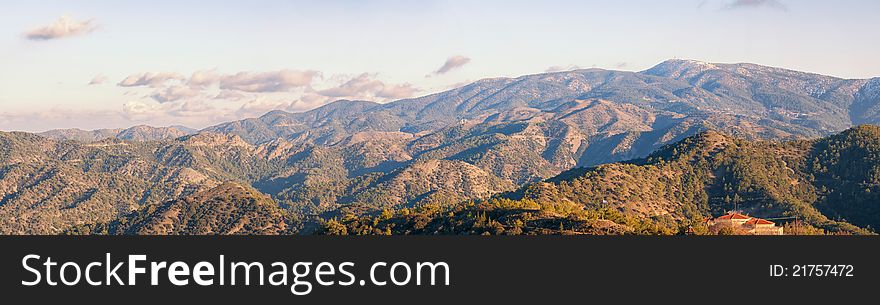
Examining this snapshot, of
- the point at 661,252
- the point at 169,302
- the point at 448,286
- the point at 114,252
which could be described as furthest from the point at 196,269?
the point at 661,252

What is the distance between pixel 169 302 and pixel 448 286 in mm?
20210

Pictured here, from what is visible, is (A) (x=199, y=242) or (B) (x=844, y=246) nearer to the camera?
(A) (x=199, y=242)

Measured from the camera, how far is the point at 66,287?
60.4 meters

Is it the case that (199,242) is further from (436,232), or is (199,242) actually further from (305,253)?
(436,232)

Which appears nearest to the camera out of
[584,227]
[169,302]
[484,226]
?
[169,302]

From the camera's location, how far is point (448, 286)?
63188 millimetres

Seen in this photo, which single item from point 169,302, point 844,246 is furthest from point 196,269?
point 844,246

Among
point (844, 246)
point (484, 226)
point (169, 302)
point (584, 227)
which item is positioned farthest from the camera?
point (484, 226)

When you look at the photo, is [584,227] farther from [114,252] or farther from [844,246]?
[114,252]

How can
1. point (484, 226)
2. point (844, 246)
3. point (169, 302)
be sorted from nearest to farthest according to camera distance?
point (169, 302) → point (844, 246) → point (484, 226)

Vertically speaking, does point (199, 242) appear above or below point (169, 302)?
above

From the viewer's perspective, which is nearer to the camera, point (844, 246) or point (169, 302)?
point (169, 302)

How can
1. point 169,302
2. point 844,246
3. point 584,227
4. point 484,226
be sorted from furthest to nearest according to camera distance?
point 484,226
point 584,227
point 844,246
point 169,302

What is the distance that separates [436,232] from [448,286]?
92.8 meters
